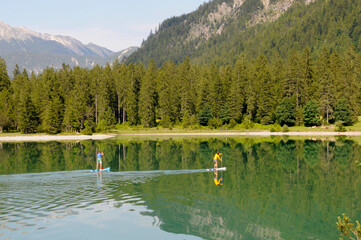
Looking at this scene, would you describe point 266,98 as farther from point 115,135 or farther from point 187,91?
point 115,135

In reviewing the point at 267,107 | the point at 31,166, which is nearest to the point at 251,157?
the point at 31,166

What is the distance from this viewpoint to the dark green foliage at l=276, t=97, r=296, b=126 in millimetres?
112062

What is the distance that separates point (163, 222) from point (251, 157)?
117 ft

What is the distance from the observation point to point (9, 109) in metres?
115

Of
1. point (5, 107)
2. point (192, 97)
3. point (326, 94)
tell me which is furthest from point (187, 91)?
point (5, 107)

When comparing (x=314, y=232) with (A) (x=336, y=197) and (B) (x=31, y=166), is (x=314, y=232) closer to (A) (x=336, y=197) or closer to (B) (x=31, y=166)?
(A) (x=336, y=197)

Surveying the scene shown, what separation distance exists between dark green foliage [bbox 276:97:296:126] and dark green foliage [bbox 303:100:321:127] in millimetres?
3900

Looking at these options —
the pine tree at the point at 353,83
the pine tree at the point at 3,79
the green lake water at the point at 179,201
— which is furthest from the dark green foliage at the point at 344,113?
the pine tree at the point at 3,79

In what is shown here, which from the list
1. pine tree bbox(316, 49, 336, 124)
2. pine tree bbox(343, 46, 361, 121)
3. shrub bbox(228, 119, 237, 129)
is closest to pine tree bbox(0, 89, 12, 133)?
shrub bbox(228, 119, 237, 129)

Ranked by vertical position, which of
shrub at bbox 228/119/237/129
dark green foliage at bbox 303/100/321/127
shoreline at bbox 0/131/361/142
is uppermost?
dark green foliage at bbox 303/100/321/127

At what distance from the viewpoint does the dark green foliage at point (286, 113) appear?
368 ft

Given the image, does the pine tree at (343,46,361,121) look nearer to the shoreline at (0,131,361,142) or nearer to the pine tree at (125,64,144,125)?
the shoreline at (0,131,361,142)

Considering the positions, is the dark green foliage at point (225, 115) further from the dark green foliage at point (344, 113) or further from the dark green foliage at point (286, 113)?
the dark green foliage at point (344, 113)

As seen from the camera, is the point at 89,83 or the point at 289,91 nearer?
the point at 289,91
